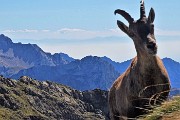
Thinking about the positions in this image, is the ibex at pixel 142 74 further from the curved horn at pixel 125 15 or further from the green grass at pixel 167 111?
the green grass at pixel 167 111

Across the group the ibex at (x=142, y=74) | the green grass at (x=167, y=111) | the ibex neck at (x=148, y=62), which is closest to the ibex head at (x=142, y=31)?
the ibex at (x=142, y=74)

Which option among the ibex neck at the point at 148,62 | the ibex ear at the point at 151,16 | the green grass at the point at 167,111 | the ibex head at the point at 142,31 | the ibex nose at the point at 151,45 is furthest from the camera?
the ibex ear at the point at 151,16

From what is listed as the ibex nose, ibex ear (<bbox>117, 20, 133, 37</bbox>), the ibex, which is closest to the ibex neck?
the ibex

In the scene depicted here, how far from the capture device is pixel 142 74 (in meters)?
20.2

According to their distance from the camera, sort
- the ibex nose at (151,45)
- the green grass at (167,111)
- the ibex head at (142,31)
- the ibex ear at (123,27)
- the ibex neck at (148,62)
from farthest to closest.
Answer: the ibex ear at (123,27) < the ibex neck at (148,62) < the ibex head at (142,31) < the ibex nose at (151,45) < the green grass at (167,111)

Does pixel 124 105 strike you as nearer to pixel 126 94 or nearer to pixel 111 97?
pixel 126 94

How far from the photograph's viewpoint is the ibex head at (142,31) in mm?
19406

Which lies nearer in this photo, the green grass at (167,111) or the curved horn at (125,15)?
the green grass at (167,111)

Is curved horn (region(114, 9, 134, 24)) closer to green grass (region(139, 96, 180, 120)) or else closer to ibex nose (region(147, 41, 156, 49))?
ibex nose (region(147, 41, 156, 49))

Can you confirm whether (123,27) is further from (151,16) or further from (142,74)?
(142,74)

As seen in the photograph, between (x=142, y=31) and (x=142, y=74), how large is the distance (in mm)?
2191

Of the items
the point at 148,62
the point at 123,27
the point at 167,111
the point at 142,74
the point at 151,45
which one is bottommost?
the point at 167,111

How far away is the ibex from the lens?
19438mm

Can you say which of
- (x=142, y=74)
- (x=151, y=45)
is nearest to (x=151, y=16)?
(x=151, y=45)
